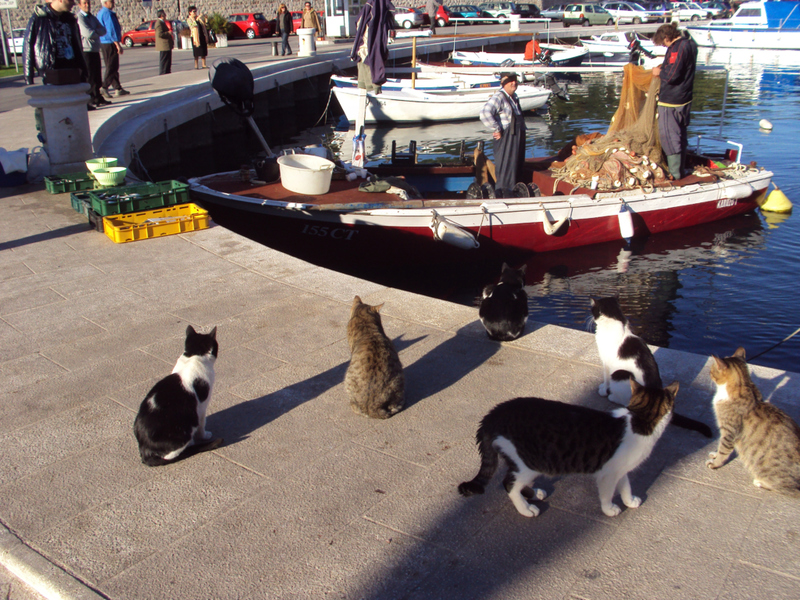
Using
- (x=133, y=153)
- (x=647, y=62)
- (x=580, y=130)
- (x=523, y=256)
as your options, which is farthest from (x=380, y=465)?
(x=647, y=62)

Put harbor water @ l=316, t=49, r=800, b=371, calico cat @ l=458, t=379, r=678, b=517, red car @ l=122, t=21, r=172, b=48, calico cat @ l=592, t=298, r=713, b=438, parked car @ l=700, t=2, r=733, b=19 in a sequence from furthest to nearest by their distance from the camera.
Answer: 1. parked car @ l=700, t=2, r=733, b=19
2. red car @ l=122, t=21, r=172, b=48
3. harbor water @ l=316, t=49, r=800, b=371
4. calico cat @ l=592, t=298, r=713, b=438
5. calico cat @ l=458, t=379, r=678, b=517

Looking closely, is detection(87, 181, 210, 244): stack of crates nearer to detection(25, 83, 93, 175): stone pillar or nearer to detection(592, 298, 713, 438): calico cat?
detection(25, 83, 93, 175): stone pillar

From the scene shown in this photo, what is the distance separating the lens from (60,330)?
521 cm

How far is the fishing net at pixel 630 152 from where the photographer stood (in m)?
10.0

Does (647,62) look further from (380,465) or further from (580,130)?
(380,465)

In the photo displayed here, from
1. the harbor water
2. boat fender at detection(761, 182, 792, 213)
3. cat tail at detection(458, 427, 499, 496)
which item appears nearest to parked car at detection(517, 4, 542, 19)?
the harbor water

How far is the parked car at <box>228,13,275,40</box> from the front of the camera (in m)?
40.7

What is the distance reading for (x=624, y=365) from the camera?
4.07m

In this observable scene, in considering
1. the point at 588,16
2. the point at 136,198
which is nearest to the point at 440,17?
the point at 588,16

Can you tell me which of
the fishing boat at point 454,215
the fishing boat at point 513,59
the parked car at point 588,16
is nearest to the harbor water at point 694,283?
the fishing boat at point 454,215

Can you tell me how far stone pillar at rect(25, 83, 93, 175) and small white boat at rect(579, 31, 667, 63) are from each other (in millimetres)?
30921

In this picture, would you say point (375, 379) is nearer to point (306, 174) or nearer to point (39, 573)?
point (39, 573)

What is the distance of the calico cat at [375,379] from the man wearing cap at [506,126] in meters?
6.18

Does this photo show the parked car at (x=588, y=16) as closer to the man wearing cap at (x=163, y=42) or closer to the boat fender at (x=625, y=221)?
the man wearing cap at (x=163, y=42)
